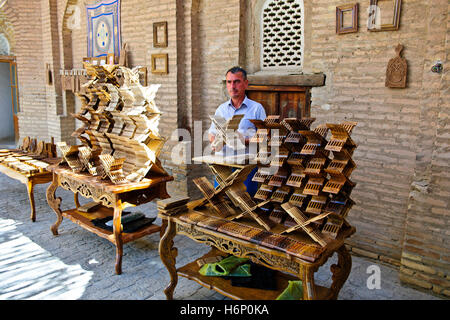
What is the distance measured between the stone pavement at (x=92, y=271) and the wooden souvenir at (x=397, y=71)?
2.11 meters

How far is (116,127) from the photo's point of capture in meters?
4.68

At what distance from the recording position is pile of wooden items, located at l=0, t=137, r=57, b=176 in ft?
19.0

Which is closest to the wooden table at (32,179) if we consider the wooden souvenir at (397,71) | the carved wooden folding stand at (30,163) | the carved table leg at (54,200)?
the carved wooden folding stand at (30,163)

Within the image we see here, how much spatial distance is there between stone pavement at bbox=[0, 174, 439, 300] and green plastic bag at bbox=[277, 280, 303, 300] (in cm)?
77

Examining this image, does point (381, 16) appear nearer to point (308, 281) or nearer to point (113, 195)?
point (308, 281)

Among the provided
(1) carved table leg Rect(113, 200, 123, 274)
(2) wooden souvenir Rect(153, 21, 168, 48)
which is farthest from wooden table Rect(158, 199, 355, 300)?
(2) wooden souvenir Rect(153, 21, 168, 48)

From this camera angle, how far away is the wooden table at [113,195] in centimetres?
424

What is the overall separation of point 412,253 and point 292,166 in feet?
6.28

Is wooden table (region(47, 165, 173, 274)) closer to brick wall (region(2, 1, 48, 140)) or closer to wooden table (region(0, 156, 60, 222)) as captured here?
wooden table (region(0, 156, 60, 222))

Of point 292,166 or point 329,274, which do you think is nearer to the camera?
point 292,166

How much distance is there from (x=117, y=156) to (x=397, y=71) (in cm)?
342

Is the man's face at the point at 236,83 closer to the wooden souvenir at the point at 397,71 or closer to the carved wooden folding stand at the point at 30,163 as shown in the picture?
the wooden souvenir at the point at 397,71
